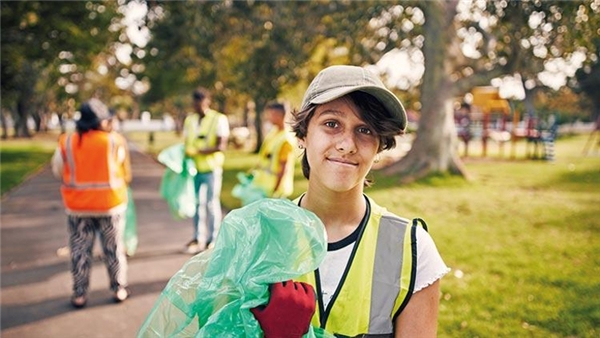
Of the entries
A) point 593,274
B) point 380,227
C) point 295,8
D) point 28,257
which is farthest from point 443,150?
point 380,227

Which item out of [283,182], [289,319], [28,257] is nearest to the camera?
[289,319]

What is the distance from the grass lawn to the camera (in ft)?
15.6

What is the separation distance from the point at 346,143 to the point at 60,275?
18.1 ft

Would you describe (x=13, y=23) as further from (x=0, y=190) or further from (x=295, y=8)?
(x=295, y=8)

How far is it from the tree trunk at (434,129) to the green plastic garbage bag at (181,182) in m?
8.80

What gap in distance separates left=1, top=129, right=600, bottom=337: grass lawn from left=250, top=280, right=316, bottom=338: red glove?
336 cm

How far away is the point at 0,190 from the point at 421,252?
13.2 meters

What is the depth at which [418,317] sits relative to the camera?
1.64 meters

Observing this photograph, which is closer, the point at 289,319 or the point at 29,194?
the point at 289,319

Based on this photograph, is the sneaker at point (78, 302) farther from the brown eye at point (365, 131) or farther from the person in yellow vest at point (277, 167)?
the brown eye at point (365, 131)

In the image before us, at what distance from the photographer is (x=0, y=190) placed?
12477mm

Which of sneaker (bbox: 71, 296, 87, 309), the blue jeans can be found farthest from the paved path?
the blue jeans

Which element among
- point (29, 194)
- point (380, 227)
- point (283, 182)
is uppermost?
point (380, 227)

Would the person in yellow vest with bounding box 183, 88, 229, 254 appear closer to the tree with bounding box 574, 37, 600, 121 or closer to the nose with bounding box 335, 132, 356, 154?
the nose with bounding box 335, 132, 356, 154
